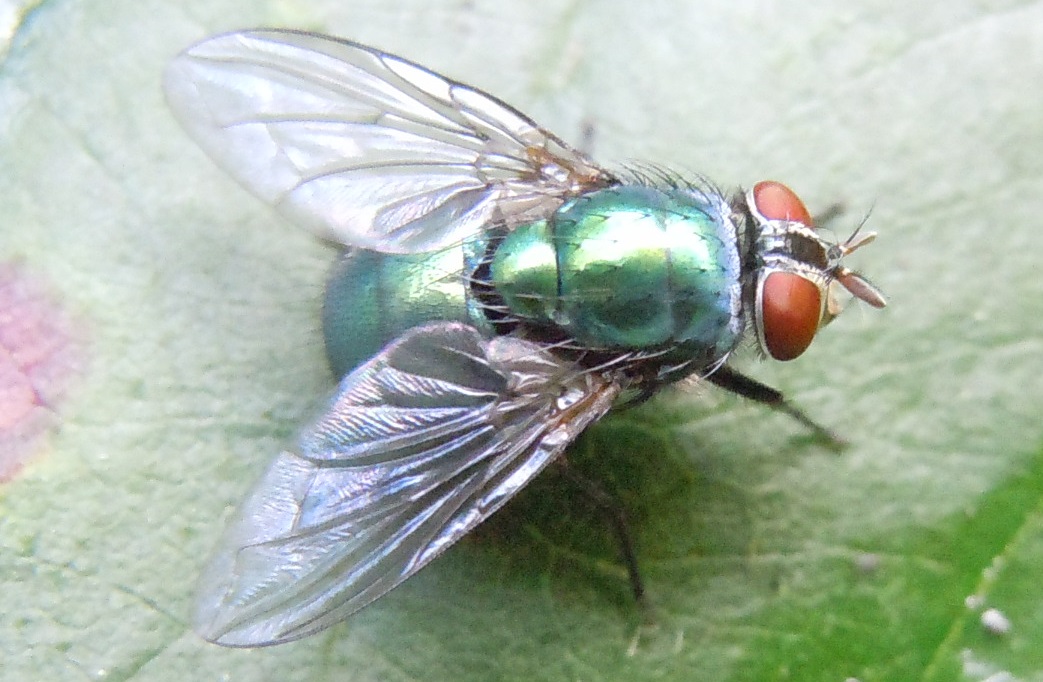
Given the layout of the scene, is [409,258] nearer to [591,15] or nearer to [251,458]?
[251,458]

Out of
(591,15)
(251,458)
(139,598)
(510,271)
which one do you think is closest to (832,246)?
(510,271)

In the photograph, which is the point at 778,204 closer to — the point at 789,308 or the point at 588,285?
the point at 789,308

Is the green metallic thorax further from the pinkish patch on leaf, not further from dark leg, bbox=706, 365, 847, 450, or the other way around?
the pinkish patch on leaf

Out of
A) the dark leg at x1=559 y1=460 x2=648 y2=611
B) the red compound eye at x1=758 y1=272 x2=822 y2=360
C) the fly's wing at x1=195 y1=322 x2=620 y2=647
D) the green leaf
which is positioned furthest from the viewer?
the dark leg at x1=559 y1=460 x2=648 y2=611

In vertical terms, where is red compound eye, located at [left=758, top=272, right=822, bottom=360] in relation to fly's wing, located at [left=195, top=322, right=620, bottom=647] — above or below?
above

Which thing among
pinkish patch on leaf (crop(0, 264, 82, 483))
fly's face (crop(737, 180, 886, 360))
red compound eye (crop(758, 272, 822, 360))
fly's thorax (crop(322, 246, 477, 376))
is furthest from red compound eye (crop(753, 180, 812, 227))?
pinkish patch on leaf (crop(0, 264, 82, 483))

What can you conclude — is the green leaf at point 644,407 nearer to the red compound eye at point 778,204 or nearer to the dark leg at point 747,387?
the dark leg at point 747,387

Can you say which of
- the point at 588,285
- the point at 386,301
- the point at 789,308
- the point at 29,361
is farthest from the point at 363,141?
the point at 789,308
